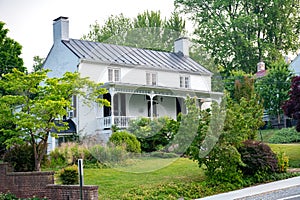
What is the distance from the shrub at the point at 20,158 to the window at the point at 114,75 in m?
12.3

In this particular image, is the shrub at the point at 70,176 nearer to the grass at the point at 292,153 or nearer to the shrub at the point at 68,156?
the shrub at the point at 68,156

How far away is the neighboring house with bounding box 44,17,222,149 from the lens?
29062mm

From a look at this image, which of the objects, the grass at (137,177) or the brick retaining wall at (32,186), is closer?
the brick retaining wall at (32,186)

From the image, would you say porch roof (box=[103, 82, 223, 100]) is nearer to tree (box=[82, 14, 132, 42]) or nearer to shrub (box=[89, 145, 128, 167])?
shrub (box=[89, 145, 128, 167])

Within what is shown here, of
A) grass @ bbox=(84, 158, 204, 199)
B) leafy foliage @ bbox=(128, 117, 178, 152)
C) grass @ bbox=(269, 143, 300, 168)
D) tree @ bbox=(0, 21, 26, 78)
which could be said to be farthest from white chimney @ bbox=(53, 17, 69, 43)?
grass @ bbox=(269, 143, 300, 168)

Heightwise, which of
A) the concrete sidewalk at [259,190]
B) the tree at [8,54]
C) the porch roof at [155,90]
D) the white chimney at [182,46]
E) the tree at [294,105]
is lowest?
the concrete sidewalk at [259,190]

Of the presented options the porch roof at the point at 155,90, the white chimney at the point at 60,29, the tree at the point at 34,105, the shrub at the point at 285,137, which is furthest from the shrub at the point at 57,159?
the shrub at the point at 285,137

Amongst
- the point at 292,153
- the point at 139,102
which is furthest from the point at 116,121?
the point at 292,153

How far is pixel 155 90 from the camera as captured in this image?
100ft

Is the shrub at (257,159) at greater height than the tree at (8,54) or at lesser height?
lesser

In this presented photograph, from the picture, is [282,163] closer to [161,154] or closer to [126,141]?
[161,154]

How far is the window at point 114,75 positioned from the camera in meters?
30.7

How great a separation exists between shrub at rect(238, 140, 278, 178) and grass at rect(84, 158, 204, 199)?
1.70 metres

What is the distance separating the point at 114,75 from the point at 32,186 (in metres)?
15.1
